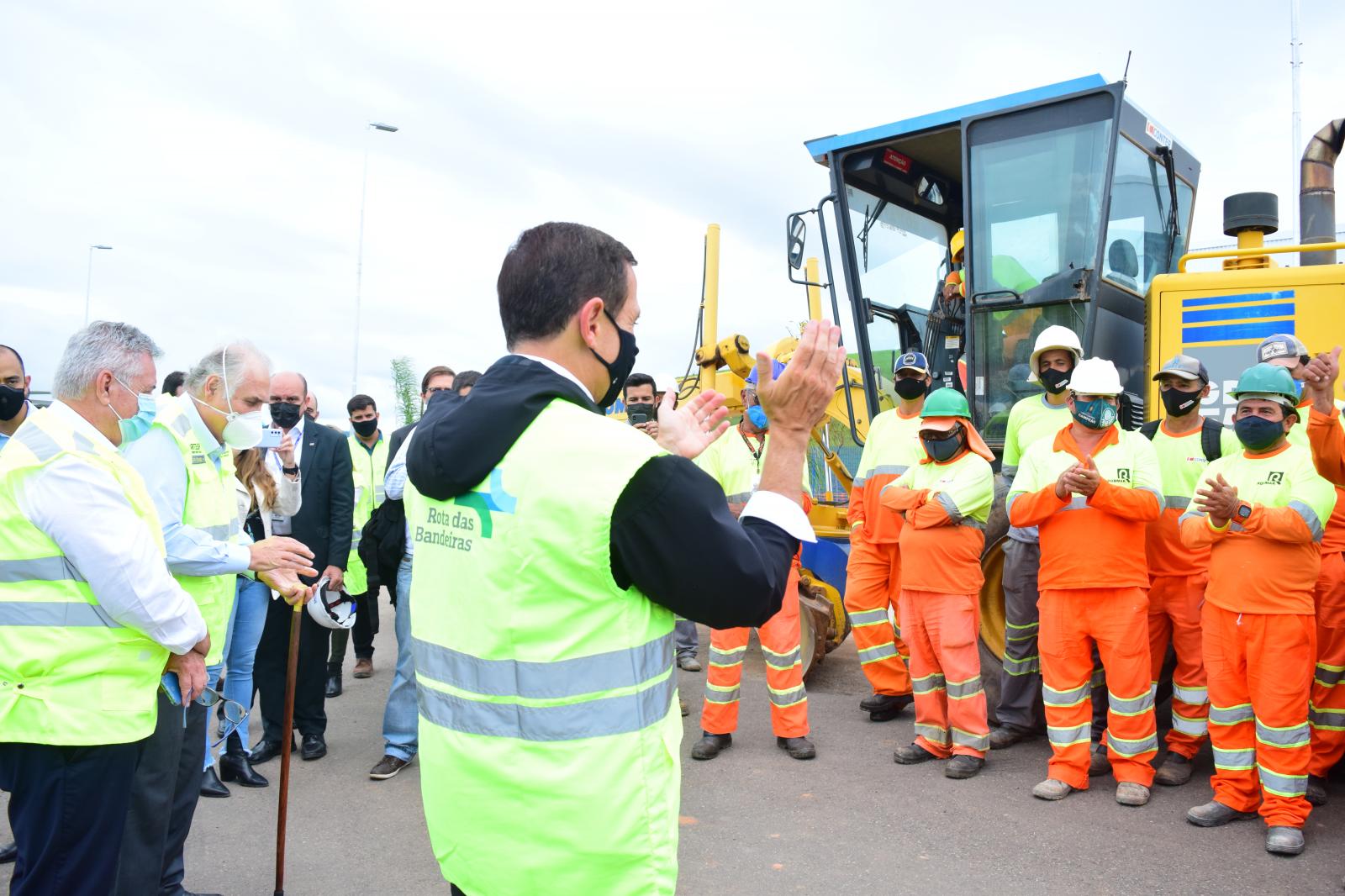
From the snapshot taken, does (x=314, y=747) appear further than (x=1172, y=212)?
No

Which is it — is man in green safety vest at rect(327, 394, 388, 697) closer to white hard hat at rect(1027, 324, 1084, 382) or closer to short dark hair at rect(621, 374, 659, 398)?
short dark hair at rect(621, 374, 659, 398)

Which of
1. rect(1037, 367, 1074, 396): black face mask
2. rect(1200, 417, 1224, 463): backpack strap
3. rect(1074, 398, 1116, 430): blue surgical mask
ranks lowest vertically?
rect(1200, 417, 1224, 463): backpack strap

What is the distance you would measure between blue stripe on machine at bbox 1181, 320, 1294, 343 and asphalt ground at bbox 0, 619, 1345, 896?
2.34 meters

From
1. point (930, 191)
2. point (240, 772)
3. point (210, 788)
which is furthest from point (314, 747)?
point (930, 191)

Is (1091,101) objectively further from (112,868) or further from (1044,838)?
(112,868)

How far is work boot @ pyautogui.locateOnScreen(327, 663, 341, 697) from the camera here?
21.6 feet

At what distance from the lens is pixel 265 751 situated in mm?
5164

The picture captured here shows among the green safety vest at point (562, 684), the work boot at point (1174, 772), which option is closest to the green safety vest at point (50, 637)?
the green safety vest at point (562, 684)

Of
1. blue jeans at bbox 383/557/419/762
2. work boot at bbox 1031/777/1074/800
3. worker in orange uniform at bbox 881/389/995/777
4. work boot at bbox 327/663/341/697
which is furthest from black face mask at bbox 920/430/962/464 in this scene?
work boot at bbox 327/663/341/697

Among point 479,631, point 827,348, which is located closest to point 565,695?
point 479,631

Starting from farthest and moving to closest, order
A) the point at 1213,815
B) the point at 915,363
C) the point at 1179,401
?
the point at 915,363
the point at 1179,401
the point at 1213,815

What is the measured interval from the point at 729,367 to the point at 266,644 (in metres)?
4.96

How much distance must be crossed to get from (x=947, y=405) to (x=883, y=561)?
1190mm

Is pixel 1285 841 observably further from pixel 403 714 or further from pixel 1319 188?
pixel 1319 188
